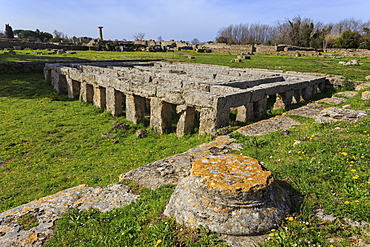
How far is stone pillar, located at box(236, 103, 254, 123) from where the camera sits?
9797 millimetres

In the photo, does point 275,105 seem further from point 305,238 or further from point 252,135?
point 305,238

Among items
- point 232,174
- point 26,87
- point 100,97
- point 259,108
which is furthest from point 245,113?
point 26,87

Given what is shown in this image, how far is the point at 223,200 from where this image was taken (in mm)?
3658

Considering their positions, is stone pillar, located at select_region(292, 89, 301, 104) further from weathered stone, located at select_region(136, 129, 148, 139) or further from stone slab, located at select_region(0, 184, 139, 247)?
stone slab, located at select_region(0, 184, 139, 247)

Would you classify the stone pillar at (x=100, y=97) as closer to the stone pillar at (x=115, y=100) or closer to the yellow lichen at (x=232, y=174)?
the stone pillar at (x=115, y=100)

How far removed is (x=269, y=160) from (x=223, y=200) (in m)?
2.58

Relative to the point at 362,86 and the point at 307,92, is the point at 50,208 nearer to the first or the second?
the point at 307,92

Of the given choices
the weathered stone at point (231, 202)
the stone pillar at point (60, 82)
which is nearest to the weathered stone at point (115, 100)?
the stone pillar at point (60, 82)

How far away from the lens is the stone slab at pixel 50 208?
398 centimetres

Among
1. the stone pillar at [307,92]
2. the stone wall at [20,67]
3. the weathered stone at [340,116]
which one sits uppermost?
the stone wall at [20,67]

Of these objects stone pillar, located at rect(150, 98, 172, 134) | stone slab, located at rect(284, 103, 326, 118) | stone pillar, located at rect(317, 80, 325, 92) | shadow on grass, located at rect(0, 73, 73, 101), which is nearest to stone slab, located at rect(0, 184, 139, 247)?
stone pillar, located at rect(150, 98, 172, 134)

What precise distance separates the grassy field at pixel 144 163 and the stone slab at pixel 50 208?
8.6 inches

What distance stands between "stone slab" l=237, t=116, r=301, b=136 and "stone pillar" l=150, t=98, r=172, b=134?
3426mm

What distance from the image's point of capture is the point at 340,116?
8.31m
